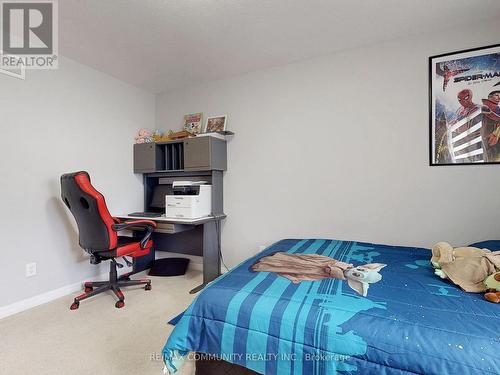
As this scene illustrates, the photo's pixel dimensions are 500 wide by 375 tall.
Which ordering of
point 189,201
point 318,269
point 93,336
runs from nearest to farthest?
point 318,269
point 93,336
point 189,201

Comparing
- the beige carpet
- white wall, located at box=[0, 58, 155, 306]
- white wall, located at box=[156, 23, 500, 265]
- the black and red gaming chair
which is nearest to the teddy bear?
white wall, located at box=[156, 23, 500, 265]

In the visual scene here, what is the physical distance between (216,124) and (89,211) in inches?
65.1

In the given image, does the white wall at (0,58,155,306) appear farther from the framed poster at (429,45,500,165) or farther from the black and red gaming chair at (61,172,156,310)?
the framed poster at (429,45,500,165)

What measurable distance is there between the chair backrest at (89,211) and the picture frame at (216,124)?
1451 mm

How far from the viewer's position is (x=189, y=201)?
269cm

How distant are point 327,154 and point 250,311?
6.15ft

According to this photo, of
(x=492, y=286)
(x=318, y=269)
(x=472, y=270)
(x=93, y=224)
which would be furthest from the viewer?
(x=93, y=224)

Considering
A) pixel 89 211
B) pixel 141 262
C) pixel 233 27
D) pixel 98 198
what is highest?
pixel 233 27

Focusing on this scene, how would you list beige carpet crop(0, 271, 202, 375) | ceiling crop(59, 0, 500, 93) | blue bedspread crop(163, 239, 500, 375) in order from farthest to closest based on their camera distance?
ceiling crop(59, 0, 500, 93) < beige carpet crop(0, 271, 202, 375) < blue bedspread crop(163, 239, 500, 375)

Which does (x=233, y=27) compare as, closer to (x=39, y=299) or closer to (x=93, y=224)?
(x=93, y=224)

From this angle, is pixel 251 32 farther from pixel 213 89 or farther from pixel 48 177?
pixel 48 177

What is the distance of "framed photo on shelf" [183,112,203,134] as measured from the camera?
Answer: 3.23 meters

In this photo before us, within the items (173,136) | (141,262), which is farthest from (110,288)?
(173,136)

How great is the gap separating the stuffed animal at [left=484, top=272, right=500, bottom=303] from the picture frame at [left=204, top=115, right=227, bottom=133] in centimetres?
260
